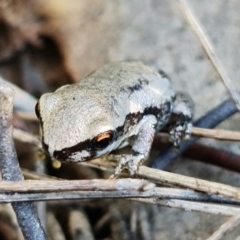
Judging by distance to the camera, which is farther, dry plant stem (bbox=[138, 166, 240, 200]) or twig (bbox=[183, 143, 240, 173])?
twig (bbox=[183, 143, 240, 173])

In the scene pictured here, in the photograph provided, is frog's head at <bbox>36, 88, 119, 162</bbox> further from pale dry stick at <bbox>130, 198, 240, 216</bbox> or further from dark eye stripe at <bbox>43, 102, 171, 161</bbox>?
pale dry stick at <bbox>130, 198, 240, 216</bbox>

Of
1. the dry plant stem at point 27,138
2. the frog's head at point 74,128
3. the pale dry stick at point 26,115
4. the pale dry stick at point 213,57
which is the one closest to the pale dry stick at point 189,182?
the frog's head at point 74,128

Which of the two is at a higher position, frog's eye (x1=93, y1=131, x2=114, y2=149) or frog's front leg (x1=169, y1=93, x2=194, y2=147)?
frog's eye (x1=93, y1=131, x2=114, y2=149)

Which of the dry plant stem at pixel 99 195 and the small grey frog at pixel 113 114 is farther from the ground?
the small grey frog at pixel 113 114

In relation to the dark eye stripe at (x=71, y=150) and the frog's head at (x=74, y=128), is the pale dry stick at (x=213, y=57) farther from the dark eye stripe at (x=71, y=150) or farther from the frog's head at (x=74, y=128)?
the dark eye stripe at (x=71, y=150)

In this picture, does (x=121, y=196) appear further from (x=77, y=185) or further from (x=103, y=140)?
(x=103, y=140)

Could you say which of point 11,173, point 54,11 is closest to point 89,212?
point 11,173

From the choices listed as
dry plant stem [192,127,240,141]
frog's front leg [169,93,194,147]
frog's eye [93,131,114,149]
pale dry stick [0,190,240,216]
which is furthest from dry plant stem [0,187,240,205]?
frog's front leg [169,93,194,147]
